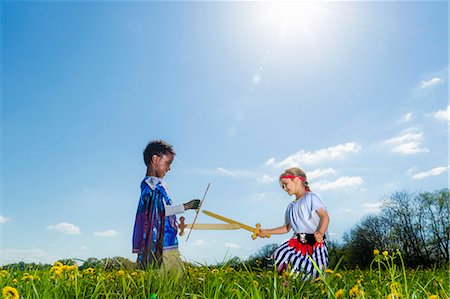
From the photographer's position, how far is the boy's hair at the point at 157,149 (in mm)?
6059

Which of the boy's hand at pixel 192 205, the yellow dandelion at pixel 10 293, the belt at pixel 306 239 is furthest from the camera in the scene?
the boy's hand at pixel 192 205

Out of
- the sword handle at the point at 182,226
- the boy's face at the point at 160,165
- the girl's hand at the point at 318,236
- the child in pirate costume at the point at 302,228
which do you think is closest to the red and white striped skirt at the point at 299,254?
the child in pirate costume at the point at 302,228

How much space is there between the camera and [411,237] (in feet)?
38.7

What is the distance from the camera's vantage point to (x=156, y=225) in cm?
561

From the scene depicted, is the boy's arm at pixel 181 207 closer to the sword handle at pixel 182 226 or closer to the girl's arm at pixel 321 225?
the sword handle at pixel 182 226

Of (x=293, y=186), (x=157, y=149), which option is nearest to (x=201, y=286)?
(x=293, y=186)

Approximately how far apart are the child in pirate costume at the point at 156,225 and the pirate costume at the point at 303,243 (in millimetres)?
1219

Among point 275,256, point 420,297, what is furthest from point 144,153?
point 420,297

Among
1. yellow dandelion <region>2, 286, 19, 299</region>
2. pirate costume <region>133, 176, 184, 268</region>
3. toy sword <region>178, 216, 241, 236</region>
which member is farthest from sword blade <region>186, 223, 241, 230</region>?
yellow dandelion <region>2, 286, 19, 299</region>

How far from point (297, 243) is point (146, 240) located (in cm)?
192

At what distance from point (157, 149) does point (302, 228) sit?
2254mm

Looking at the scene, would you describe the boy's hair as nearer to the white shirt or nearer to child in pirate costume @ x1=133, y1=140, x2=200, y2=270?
child in pirate costume @ x1=133, y1=140, x2=200, y2=270

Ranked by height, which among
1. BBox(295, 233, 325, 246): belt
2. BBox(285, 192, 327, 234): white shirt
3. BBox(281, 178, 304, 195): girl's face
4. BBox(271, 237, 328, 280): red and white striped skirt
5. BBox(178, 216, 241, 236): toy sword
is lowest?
BBox(271, 237, 328, 280): red and white striped skirt

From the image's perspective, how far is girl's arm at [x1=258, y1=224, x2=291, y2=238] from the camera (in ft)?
19.1
